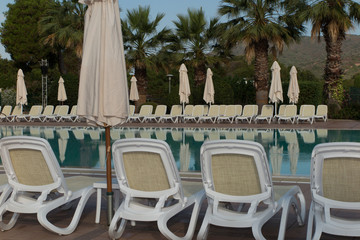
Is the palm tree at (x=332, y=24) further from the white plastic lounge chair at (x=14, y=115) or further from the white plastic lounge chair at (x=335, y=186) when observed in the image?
the white plastic lounge chair at (x=335, y=186)

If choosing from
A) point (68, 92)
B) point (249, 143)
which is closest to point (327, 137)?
point (249, 143)

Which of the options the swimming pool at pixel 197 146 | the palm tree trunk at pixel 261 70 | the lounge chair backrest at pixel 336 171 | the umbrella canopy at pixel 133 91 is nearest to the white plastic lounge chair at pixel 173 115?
the umbrella canopy at pixel 133 91

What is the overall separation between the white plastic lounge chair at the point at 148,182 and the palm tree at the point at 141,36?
862 inches

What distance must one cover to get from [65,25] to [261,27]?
12.4m

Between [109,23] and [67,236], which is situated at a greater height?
[109,23]

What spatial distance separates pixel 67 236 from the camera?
4258mm

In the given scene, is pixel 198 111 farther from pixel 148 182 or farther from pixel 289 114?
pixel 148 182

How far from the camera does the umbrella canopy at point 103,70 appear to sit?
171 inches

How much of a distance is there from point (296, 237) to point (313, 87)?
2006 cm

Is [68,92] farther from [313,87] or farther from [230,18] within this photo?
[313,87]

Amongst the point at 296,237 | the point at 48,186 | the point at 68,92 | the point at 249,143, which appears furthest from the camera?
the point at 68,92

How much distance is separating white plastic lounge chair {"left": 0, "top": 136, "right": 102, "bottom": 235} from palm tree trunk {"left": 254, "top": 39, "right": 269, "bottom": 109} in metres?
19.0

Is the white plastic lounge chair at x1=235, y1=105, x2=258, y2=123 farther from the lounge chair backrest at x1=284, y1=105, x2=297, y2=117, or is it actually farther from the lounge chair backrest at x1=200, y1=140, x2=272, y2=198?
the lounge chair backrest at x1=200, y1=140, x2=272, y2=198

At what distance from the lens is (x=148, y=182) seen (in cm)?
408
